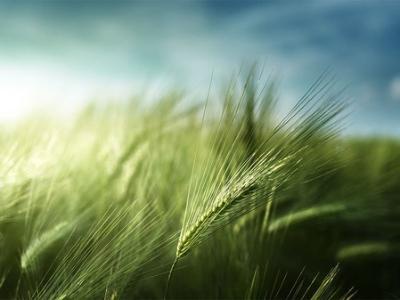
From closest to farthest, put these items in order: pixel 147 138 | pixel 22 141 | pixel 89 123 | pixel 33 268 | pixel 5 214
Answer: pixel 33 268 → pixel 5 214 → pixel 22 141 → pixel 147 138 → pixel 89 123

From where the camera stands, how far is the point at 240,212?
0.78m

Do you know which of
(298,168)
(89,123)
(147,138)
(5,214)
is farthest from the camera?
(89,123)

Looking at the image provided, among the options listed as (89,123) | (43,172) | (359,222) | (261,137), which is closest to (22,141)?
(43,172)

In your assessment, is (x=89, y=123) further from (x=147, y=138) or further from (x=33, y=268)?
(x=33, y=268)

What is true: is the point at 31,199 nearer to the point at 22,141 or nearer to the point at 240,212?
the point at 22,141

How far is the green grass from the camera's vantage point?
77cm

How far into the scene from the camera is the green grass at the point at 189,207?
0.77 metres

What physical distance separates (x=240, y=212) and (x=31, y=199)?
477 millimetres

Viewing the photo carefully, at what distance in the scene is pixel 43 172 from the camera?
3.61 feet

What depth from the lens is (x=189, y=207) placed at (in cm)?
79

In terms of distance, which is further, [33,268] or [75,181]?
[75,181]

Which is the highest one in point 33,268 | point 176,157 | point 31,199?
point 176,157

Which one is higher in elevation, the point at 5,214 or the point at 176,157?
the point at 176,157

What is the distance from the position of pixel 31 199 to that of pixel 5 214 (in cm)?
6
